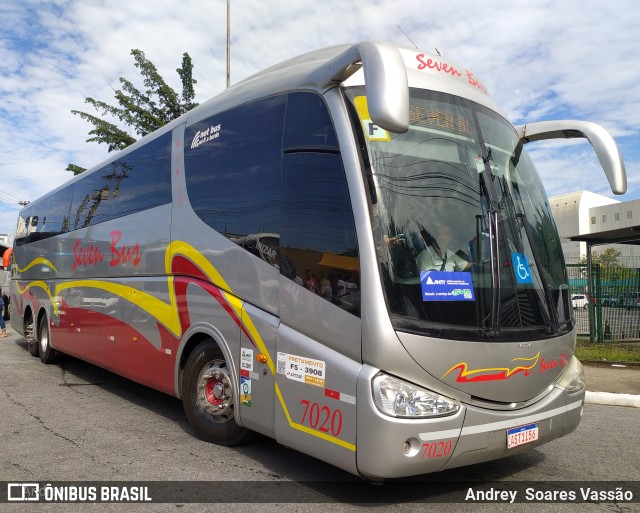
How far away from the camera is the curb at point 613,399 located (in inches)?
303

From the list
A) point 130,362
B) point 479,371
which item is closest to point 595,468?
point 479,371

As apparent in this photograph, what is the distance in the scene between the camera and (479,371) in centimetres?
385

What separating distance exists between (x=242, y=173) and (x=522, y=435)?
3.21 meters

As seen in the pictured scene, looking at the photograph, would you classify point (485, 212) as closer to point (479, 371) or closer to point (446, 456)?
point (479, 371)

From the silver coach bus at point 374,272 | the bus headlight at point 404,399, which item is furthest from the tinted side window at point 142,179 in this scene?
the bus headlight at point 404,399

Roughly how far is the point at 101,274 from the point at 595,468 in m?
6.50

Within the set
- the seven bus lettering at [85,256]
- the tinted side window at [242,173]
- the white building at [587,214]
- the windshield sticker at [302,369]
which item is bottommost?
the windshield sticker at [302,369]

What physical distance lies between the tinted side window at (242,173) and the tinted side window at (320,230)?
20 cm

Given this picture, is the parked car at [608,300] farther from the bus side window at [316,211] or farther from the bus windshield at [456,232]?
the bus side window at [316,211]

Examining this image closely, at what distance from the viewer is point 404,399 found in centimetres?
364

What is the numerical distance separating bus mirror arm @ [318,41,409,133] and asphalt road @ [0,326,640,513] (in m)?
2.62

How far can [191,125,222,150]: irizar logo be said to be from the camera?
18.9ft

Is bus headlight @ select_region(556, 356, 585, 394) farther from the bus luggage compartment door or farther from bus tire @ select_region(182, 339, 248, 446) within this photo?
bus tire @ select_region(182, 339, 248, 446)

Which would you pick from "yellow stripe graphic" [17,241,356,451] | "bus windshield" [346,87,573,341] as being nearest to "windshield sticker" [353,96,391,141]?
"bus windshield" [346,87,573,341]
